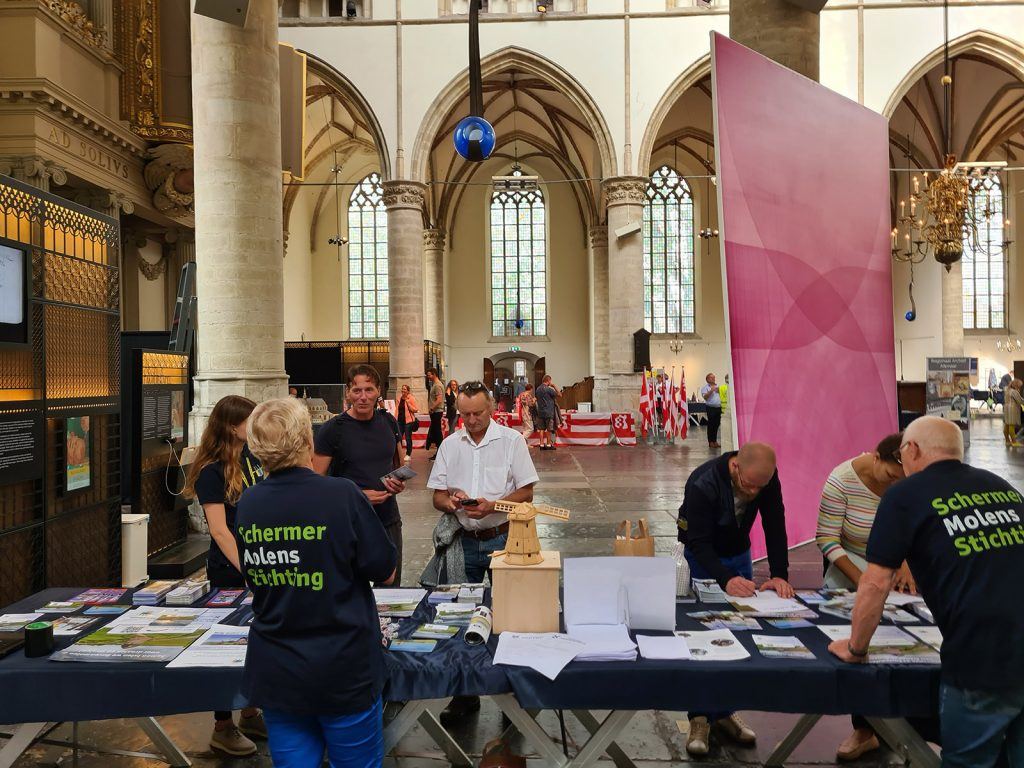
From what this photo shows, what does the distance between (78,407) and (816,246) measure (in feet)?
16.0

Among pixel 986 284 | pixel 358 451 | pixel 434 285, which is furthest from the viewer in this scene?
pixel 986 284

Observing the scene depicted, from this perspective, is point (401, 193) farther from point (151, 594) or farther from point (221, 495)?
point (151, 594)

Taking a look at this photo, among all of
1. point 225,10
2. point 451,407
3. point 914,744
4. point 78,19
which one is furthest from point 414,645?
point 451,407

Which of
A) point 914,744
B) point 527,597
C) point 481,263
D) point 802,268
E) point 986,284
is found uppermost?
point 481,263

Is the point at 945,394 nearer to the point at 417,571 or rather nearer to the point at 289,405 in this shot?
the point at 417,571

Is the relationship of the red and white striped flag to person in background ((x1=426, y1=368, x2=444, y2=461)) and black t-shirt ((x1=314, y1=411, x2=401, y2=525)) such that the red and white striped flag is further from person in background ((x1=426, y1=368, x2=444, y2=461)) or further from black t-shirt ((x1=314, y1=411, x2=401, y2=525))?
black t-shirt ((x1=314, y1=411, x2=401, y2=525))

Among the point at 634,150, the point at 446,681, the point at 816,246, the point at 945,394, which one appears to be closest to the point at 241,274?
the point at 816,246

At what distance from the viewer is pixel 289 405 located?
197cm

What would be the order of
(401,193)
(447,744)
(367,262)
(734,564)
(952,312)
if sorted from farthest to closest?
(367,262)
(952,312)
(401,193)
(734,564)
(447,744)

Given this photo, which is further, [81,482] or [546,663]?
[81,482]

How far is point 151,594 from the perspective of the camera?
280 centimetres

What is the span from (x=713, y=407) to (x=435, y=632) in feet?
40.0

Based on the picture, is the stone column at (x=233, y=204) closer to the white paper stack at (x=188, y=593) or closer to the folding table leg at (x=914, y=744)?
the white paper stack at (x=188, y=593)

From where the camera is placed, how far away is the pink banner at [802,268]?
193 inches
